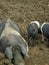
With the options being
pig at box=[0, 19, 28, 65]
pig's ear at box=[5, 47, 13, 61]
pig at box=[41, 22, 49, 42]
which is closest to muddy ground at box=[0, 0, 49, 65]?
pig at box=[41, 22, 49, 42]

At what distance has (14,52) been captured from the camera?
6.88 m

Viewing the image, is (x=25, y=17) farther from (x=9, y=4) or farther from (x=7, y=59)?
(x=7, y=59)

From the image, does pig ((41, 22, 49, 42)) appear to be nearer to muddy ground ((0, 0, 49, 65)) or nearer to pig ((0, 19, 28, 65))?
muddy ground ((0, 0, 49, 65))

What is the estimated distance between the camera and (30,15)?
965 cm

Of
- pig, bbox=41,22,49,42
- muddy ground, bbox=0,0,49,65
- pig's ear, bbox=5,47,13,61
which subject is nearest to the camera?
pig's ear, bbox=5,47,13,61

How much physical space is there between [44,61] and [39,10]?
2.98 meters

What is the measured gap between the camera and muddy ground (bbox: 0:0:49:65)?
7.46m

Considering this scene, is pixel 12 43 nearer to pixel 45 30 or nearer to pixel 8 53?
pixel 8 53

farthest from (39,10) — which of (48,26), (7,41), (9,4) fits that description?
(7,41)

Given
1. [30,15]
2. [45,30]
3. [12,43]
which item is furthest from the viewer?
[30,15]

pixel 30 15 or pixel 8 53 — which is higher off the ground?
pixel 30 15

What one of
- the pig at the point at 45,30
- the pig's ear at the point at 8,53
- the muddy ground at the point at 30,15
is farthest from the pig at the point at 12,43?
the pig at the point at 45,30

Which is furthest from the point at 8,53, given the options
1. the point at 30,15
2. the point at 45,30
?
the point at 30,15

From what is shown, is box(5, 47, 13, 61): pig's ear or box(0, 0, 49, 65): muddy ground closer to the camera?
box(5, 47, 13, 61): pig's ear
